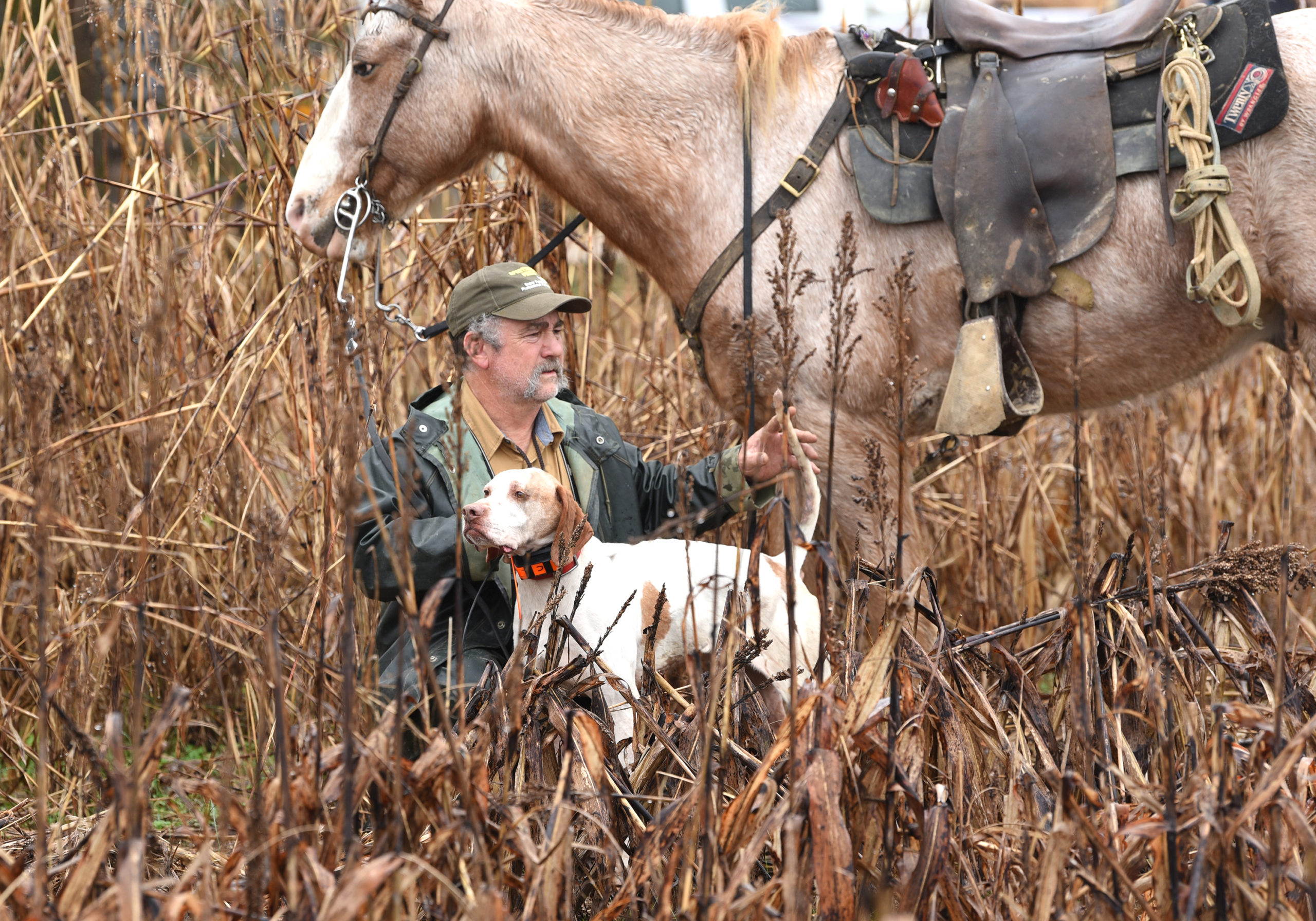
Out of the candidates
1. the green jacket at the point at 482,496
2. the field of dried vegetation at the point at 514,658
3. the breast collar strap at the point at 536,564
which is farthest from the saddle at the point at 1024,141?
the breast collar strap at the point at 536,564

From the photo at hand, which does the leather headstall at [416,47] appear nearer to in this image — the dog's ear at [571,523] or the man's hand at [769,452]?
the dog's ear at [571,523]

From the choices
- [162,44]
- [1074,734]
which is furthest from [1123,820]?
[162,44]

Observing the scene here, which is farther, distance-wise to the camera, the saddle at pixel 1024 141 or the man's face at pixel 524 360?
the man's face at pixel 524 360

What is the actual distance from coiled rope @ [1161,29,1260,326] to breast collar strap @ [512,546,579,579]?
5.38 feet

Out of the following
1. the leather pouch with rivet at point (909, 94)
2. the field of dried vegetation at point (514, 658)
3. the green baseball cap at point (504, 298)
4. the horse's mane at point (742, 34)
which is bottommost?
the field of dried vegetation at point (514, 658)

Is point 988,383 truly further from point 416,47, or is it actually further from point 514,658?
point 416,47

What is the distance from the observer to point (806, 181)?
306 centimetres

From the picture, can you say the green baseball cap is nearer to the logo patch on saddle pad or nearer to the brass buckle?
the brass buckle

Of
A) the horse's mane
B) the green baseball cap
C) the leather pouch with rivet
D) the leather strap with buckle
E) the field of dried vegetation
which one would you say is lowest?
the field of dried vegetation

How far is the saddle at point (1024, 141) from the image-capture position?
2891 millimetres

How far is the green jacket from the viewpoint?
2.80 metres

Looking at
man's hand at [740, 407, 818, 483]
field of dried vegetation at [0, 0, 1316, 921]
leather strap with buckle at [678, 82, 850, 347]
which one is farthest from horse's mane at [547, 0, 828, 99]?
man's hand at [740, 407, 818, 483]

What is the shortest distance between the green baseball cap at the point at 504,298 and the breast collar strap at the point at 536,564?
649 millimetres

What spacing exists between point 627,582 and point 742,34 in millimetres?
1511
